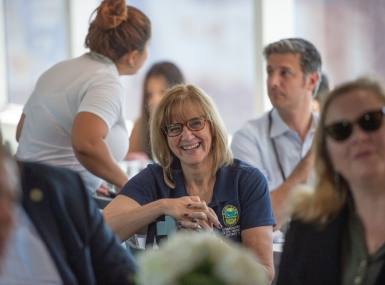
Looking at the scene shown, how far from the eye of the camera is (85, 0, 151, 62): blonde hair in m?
3.49

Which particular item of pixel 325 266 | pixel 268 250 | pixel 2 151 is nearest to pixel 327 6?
pixel 268 250

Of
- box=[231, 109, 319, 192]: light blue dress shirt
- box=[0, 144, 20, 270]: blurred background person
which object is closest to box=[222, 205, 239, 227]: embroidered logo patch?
box=[231, 109, 319, 192]: light blue dress shirt

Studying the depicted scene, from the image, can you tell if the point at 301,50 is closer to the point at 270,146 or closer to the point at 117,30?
the point at 270,146

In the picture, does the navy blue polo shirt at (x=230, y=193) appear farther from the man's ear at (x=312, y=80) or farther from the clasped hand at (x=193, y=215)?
the man's ear at (x=312, y=80)

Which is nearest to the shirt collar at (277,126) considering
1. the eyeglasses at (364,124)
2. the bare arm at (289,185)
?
the bare arm at (289,185)

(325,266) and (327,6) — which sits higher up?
(327,6)

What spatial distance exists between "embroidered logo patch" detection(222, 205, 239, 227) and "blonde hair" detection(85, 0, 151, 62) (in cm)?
113

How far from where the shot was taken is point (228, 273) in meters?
1.26

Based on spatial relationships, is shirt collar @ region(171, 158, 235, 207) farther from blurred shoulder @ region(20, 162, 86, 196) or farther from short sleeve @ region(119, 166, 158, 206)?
blurred shoulder @ region(20, 162, 86, 196)

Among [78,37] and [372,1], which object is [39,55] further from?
[372,1]

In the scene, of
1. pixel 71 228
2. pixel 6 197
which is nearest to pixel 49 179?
pixel 71 228

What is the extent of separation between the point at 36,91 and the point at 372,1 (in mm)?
3613

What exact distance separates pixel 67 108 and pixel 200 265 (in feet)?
7.39

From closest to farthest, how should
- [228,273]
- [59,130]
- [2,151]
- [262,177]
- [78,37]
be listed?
1. [228,273]
2. [2,151]
3. [262,177]
4. [59,130]
5. [78,37]
